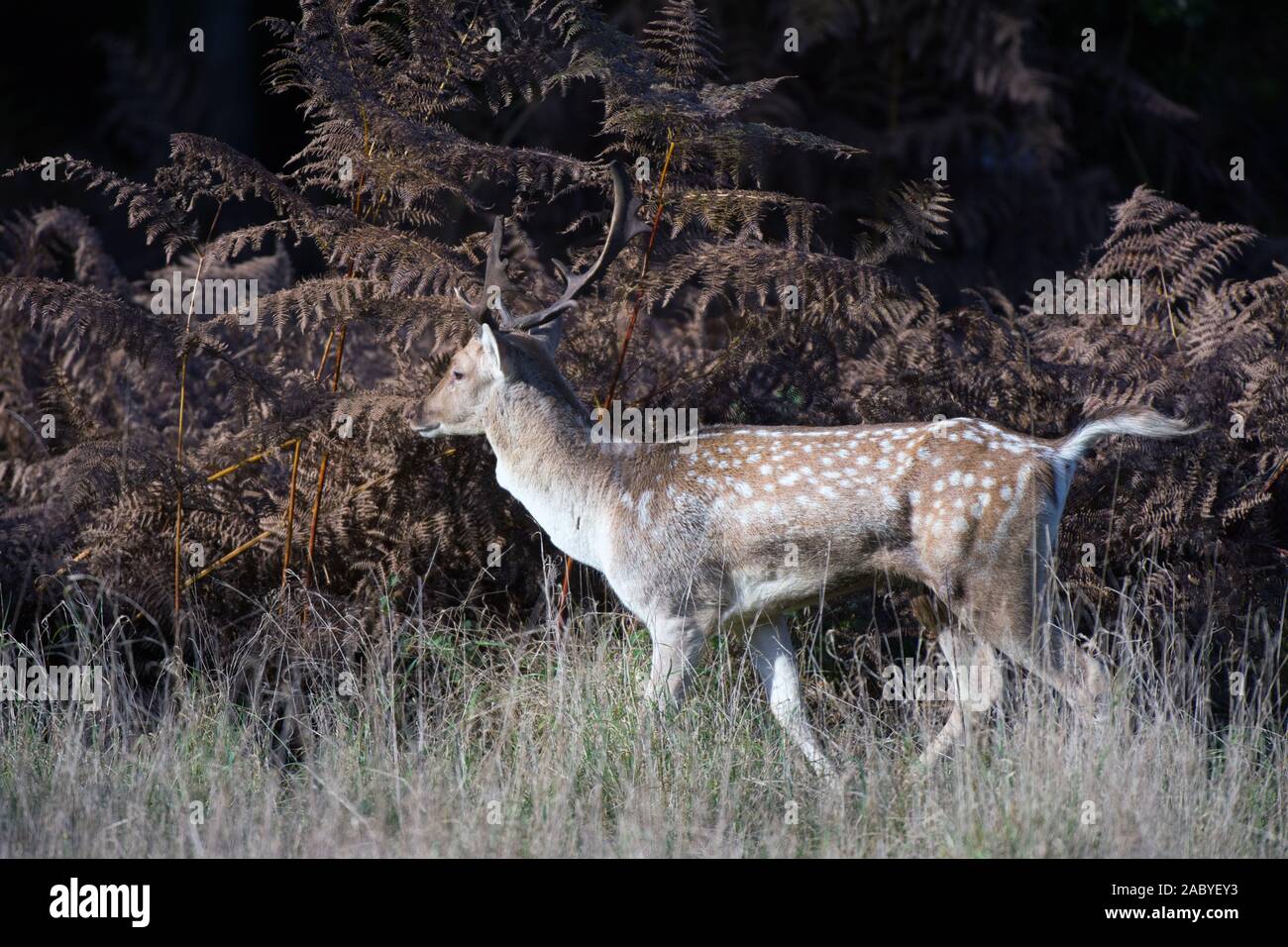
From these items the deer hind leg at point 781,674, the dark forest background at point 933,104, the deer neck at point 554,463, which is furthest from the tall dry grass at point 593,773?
the dark forest background at point 933,104

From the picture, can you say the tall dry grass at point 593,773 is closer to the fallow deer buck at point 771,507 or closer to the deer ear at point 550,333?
the fallow deer buck at point 771,507

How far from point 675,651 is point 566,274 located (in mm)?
1578

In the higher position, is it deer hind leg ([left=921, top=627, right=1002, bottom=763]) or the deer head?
the deer head

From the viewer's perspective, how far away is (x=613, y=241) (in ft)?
18.3

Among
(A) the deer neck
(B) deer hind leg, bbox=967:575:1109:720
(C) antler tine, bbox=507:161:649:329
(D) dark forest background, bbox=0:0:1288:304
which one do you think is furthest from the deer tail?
(D) dark forest background, bbox=0:0:1288:304

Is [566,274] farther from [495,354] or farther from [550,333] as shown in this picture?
[495,354]

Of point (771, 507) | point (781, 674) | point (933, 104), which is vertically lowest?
point (781, 674)

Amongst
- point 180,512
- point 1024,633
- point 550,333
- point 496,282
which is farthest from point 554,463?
point 1024,633

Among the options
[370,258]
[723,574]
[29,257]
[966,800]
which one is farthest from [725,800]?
[29,257]

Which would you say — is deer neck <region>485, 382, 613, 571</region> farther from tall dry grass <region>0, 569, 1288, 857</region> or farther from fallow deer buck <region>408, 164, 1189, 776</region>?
tall dry grass <region>0, 569, 1288, 857</region>

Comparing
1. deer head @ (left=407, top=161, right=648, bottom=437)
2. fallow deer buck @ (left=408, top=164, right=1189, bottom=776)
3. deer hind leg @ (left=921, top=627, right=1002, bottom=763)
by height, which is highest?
deer head @ (left=407, top=161, right=648, bottom=437)

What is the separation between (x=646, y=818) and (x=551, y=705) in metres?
0.81

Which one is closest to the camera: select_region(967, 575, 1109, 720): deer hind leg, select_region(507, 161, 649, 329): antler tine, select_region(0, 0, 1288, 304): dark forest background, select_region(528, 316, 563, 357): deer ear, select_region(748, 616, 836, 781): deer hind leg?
select_region(967, 575, 1109, 720): deer hind leg

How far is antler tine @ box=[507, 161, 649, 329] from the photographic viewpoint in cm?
549
